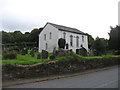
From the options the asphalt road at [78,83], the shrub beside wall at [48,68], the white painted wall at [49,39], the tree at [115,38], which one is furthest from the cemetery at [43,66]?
the white painted wall at [49,39]

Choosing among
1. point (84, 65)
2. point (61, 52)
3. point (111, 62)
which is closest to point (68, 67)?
point (84, 65)

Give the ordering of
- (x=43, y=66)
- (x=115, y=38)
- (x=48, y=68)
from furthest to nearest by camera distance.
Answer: (x=115, y=38) → (x=48, y=68) → (x=43, y=66)

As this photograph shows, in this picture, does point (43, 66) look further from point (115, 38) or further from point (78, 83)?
point (115, 38)

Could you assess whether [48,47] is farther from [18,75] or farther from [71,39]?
[18,75]

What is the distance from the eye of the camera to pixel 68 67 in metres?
14.6

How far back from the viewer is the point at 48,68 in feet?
41.4

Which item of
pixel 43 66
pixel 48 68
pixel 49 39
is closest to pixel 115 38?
pixel 49 39


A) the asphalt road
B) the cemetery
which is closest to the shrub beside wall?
the cemetery

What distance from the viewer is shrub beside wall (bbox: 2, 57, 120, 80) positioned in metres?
10.4

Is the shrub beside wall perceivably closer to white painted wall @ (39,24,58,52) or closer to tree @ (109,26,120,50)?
tree @ (109,26,120,50)

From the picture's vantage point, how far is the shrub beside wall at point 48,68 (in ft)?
34.2

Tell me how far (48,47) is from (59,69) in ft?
92.8

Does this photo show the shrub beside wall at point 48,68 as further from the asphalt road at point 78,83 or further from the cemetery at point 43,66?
the asphalt road at point 78,83

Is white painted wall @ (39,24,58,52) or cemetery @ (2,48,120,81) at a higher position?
white painted wall @ (39,24,58,52)
